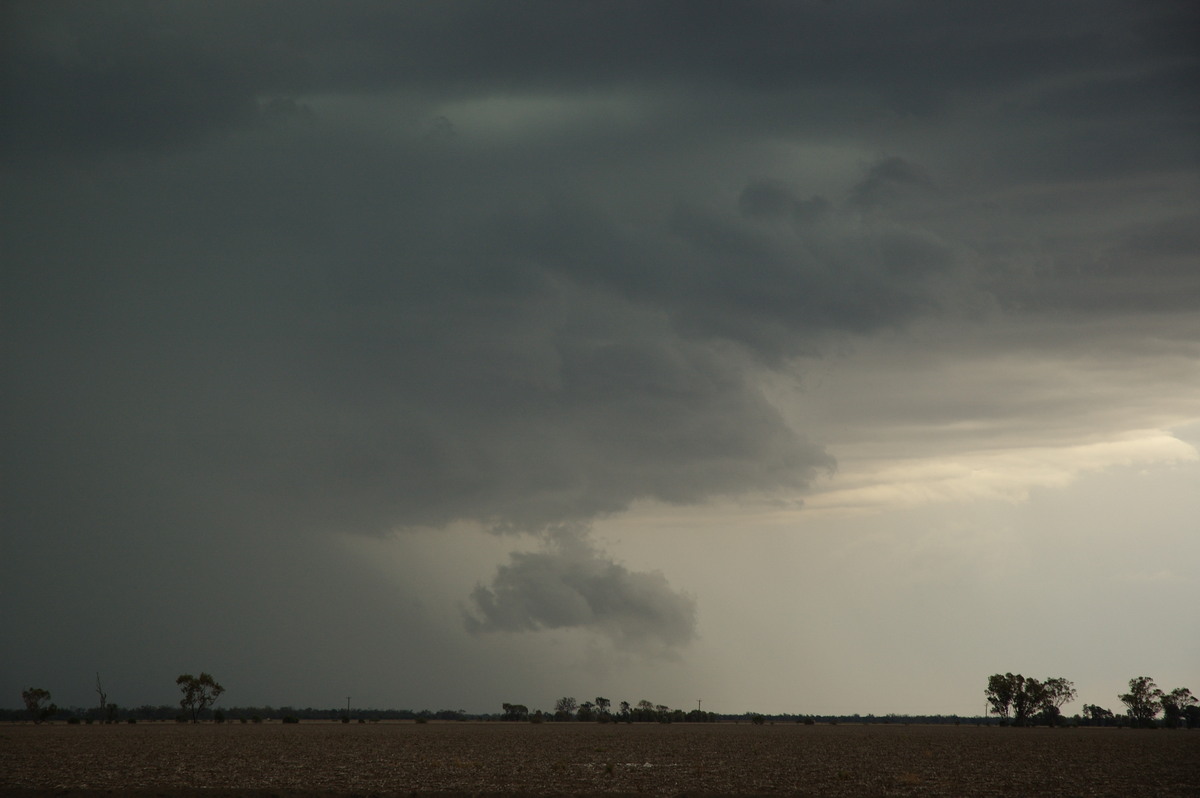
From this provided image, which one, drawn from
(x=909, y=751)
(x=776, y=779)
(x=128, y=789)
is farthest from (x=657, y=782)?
(x=909, y=751)

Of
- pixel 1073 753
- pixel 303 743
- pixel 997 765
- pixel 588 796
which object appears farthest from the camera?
pixel 303 743

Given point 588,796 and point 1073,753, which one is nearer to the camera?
point 588,796

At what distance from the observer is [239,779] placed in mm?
64500

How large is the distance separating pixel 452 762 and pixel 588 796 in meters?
28.5

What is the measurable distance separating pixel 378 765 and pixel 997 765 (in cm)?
5136

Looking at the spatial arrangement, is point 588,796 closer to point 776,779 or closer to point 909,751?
point 776,779

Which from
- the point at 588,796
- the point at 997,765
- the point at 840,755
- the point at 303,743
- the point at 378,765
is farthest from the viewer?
the point at 303,743

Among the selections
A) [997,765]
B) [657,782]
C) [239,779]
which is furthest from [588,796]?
[997,765]

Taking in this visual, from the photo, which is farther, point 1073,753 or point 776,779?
point 1073,753

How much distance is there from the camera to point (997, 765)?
3248 inches

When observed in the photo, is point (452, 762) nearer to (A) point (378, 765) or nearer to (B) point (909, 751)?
(A) point (378, 765)

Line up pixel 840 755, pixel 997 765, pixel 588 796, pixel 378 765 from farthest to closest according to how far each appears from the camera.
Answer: pixel 840 755, pixel 997 765, pixel 378 765, pixel 588 796

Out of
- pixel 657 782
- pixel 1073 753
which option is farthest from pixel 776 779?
pixel 1073 753

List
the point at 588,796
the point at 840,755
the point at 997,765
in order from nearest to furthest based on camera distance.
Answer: the point at 588,796 → the point at 997,765 → the point at 840,755
